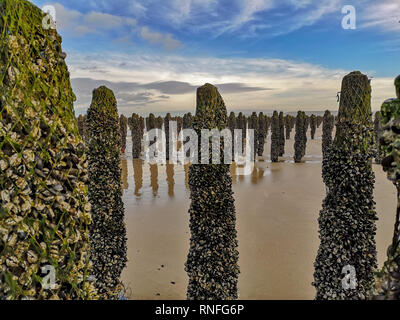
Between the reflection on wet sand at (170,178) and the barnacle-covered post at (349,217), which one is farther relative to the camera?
the reflection on wet sand at (170,178)

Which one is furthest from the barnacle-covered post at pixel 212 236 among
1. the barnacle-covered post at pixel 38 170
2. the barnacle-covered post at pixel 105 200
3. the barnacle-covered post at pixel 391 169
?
the barnacle-covered post at pixel 391 169

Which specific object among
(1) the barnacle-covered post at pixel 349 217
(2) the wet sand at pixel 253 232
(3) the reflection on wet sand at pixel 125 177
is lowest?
(2) the wet sand at pixel 253 232

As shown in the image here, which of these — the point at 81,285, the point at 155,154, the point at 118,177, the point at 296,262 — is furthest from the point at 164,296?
the point at 155,154

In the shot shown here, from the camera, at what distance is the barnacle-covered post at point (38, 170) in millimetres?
2137

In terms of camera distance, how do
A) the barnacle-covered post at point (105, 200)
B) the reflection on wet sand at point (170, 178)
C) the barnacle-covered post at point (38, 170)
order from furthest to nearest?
the reflection on wet sand at point (170, 178), the barnacle-covered post at point (105, 200), the barnacle-covered post at point (38, 170)

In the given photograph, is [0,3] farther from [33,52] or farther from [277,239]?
[277,239]

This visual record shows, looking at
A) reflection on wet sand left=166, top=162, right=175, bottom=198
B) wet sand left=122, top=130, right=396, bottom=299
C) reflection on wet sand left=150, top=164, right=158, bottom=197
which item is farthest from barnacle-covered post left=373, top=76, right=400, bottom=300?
reflection on wet sand left=150, top=164, right=158, bottom=197

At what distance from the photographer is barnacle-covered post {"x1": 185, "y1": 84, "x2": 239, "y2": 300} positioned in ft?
25.4

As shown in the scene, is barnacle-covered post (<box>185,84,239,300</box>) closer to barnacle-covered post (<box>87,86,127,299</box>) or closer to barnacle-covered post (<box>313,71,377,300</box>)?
barnacle-covered post (<box>87,86,127,299</box>)

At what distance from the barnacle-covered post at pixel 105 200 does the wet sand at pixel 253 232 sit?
2.03 metres

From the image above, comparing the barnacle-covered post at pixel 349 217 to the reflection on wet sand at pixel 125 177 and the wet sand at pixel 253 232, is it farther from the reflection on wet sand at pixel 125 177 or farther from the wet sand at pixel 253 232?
the reflection on wet sand at pixel 125 177

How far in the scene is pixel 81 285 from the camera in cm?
250

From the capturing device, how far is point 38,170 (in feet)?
7.40

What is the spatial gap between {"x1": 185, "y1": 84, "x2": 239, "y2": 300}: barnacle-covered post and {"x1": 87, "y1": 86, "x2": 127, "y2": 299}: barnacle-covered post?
2.49 m
